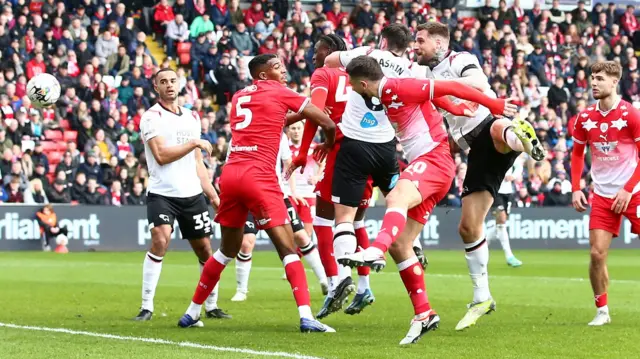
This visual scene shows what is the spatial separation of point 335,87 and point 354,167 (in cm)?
→ 113

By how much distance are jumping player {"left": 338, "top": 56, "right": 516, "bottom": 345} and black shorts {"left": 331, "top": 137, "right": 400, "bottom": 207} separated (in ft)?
3.08

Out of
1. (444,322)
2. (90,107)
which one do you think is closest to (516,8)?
(90,107)

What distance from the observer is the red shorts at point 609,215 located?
1154cm

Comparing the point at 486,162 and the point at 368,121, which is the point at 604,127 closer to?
the point at 486,162

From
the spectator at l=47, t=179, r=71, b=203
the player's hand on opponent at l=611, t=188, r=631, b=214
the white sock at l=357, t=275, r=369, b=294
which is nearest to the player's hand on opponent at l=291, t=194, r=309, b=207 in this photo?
the white sock at l=357, t=275, r=369, b=294

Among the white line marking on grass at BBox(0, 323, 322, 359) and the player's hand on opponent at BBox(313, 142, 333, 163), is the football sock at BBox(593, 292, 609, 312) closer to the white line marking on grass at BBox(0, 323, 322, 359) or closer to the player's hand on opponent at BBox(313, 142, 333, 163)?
the player's hand on opponent at BBox(313, 142, 333, 163)

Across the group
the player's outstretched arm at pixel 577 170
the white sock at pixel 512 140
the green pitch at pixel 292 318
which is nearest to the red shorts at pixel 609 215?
the player's outstretched arm at pixel 577 170

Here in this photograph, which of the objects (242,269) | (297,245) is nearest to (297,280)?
(297,245)

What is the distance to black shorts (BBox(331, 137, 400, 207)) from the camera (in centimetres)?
1126

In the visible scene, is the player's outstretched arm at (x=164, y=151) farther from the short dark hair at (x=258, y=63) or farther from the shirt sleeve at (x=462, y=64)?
the shirt sleeve at (x=462, y=64)

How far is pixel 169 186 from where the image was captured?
12.0 meters

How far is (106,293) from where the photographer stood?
15.3 metres

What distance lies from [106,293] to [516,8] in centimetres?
2467

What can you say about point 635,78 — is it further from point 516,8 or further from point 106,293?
point 106,293
